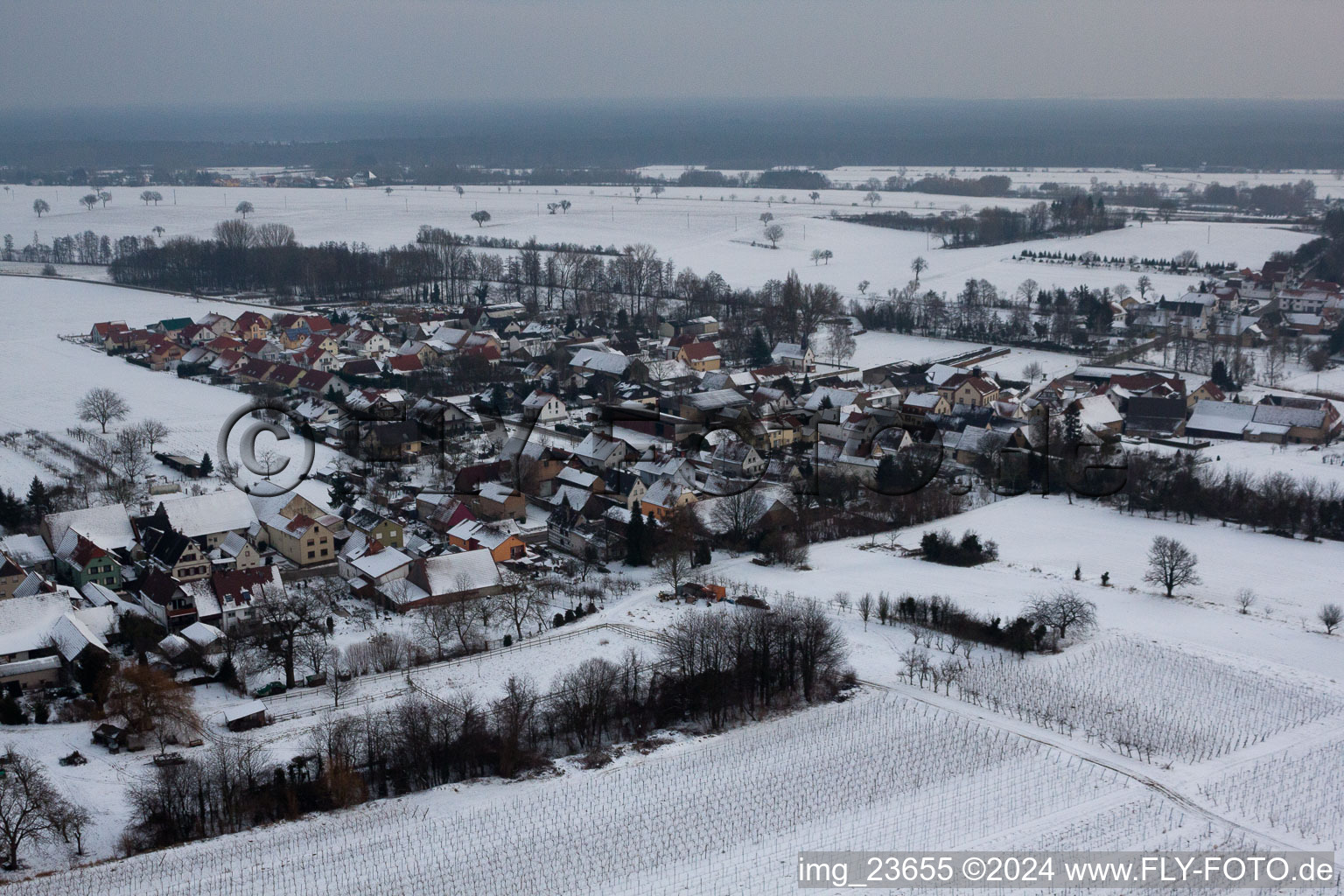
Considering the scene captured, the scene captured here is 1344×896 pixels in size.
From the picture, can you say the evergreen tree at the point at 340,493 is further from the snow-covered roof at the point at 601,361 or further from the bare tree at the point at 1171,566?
the bare tree at the point at 1171,566

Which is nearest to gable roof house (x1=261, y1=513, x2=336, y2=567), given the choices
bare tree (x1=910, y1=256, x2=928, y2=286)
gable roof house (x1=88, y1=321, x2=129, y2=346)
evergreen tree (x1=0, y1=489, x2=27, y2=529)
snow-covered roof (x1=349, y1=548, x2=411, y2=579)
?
snow-covered roof (x1=349, y1=548, x2=411, y2=579)

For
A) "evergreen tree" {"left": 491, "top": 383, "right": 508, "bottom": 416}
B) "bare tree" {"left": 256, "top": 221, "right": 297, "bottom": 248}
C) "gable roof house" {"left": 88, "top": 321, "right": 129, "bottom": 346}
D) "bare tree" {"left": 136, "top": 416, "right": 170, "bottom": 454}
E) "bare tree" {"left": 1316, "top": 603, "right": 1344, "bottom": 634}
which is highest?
"bare tree" {"left": 256, "top": 221, "right": 297, "bottom": 248}

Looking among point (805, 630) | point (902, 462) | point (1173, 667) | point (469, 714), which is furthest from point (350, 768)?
point (902, 462)

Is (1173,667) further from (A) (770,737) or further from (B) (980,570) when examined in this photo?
(A) (770,737)

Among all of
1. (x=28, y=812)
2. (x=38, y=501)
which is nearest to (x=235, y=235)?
(x=38, y=501)

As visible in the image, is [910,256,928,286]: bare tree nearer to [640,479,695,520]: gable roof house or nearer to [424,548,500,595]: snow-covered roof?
[640,479,695,520]: gable roof house

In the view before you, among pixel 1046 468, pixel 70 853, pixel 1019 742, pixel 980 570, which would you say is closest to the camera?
pixel 70 853

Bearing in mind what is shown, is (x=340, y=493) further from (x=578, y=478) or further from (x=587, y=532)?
(x=587, y=532)
